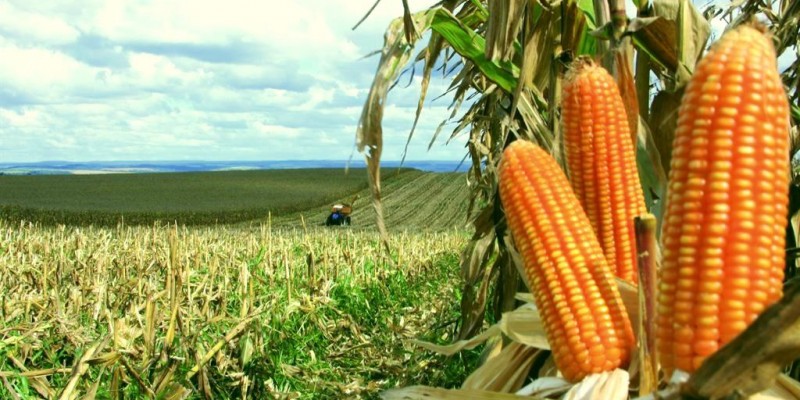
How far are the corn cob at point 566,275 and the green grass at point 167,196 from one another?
33385mm

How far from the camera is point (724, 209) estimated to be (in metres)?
1.58

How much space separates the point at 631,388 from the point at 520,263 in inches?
32.0

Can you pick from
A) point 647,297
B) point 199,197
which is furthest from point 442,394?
point 199,197

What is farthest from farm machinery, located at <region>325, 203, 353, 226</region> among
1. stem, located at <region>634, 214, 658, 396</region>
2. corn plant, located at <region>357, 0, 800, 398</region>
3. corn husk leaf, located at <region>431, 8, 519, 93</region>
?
stem, located at <region>634, 214, 658, 396</region>

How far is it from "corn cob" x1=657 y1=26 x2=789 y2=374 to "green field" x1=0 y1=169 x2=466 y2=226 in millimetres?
32379

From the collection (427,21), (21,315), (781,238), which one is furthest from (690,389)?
(21,315)

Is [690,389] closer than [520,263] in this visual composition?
Yes

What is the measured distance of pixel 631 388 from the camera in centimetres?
201

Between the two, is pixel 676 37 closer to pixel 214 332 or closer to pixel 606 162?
pixel 606 162

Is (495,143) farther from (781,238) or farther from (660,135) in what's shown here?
(781,238)

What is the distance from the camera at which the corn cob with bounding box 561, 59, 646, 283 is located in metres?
2.36

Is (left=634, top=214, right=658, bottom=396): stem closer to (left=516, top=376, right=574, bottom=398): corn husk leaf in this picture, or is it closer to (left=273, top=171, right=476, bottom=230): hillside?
(left=516, top=376, right=574, bottom=398): corn husk leaf

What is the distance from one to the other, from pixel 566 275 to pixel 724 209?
55cm

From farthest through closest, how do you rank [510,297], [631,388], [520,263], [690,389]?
[510,297], [520,263], [631,388], [690,389]
